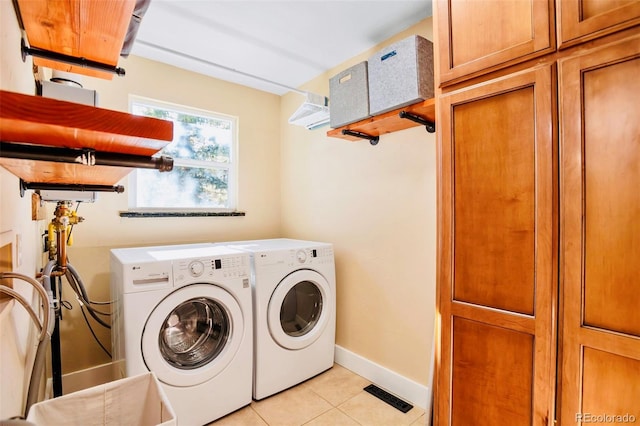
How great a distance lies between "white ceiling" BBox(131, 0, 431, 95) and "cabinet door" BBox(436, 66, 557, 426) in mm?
1047

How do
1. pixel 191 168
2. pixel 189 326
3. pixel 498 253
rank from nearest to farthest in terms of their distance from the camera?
1. pixel 498 253
2. pixel 189 326
3. pixel 191 168

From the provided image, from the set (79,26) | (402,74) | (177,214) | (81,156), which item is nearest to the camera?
(81,156)

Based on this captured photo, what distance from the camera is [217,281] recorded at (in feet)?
6.34

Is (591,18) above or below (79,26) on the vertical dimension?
above

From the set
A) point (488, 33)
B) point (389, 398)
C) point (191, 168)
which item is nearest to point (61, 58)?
point (488, 33)

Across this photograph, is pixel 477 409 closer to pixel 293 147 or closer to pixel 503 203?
pixel 503 203

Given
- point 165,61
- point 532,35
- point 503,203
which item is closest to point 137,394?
point 503,203

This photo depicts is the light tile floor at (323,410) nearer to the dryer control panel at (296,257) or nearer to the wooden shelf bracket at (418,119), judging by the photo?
the dryer control panel at (296,257)

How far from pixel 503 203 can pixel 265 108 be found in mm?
2685

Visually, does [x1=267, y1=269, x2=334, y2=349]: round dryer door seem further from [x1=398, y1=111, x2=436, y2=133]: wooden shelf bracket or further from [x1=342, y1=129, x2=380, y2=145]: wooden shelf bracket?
[x1=398, y1=111, x2=436, y2=133]: wooden shelf bracket

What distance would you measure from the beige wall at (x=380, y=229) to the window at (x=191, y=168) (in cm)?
76

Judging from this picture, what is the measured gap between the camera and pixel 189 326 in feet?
6.61

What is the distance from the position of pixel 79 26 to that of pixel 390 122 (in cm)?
164

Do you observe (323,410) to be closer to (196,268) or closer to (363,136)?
(196,268)
